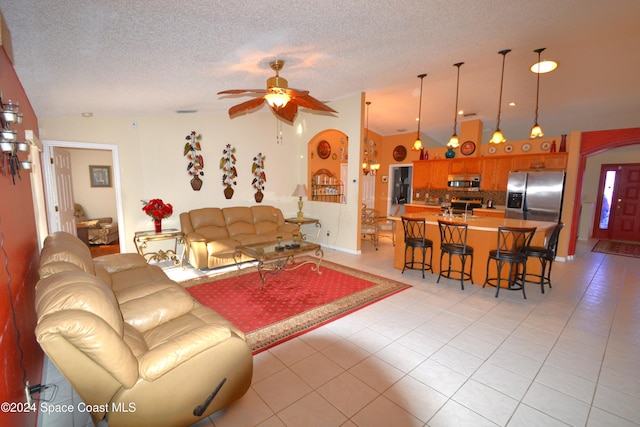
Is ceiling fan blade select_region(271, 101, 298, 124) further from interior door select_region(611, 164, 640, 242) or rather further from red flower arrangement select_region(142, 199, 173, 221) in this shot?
interior door select_region(611, 164, 640, 242)

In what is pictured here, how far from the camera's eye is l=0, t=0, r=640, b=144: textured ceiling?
7.02ft

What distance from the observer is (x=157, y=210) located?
4.77 m

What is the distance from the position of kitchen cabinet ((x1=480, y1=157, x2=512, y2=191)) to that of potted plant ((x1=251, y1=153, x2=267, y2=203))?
533cm

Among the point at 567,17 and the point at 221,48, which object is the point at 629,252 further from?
the point at 221,48

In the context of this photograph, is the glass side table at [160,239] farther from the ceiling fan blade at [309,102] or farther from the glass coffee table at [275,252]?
the ceiling fan blade at [309,102]

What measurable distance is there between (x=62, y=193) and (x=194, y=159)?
2.08 meters

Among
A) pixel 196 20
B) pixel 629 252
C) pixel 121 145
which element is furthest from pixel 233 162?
pixel 629 252

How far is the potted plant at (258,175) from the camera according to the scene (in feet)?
20.6

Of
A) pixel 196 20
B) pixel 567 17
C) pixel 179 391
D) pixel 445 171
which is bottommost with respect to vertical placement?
pixel 179 391

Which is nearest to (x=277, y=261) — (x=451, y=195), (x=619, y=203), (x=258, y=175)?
(x=258, y=175)

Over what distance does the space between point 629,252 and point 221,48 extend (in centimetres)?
900

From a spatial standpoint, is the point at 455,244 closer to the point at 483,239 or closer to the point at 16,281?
the point at 483,239

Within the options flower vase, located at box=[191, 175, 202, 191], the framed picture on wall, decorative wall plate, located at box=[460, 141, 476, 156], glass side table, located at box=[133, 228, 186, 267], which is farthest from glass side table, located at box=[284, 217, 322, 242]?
the framed picture on wall

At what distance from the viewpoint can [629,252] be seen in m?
6.33
